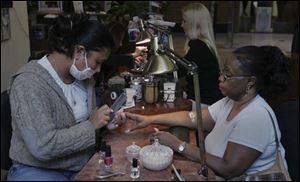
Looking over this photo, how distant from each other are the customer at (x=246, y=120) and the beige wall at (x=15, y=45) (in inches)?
113

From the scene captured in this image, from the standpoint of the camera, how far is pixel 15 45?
447 centimetres

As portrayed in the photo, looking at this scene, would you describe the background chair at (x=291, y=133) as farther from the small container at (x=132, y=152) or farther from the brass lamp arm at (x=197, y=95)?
the small container at (x=132, y=152)

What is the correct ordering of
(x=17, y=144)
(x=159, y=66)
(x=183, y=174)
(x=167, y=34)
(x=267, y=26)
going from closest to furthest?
(x=183, y=174)
(x=159, y=66)
(x=17, y=144)
(x=167, y=34)
(x=267, y=26)

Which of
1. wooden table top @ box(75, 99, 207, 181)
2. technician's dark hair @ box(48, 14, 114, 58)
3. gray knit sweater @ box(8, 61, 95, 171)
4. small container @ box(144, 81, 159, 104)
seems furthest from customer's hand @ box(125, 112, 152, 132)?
technician's dark hair @ box(48, 14, 114, 58)

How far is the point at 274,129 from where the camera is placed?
5.30ft

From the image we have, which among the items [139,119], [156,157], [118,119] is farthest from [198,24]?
[156,157]

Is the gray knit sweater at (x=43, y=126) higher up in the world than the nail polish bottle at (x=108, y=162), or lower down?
higher up

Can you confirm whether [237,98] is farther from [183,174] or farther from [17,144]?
[17,144]

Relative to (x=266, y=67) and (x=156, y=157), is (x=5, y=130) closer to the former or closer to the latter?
(x=156, y=157)

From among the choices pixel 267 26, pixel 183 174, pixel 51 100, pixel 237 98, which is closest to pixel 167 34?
pixel 237 98

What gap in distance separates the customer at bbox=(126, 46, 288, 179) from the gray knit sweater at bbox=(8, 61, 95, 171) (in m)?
0.38

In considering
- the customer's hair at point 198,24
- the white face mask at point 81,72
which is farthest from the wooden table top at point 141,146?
the customer's hair at point 198,24

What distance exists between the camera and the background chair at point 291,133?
1763 millimetres

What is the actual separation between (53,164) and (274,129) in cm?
92
